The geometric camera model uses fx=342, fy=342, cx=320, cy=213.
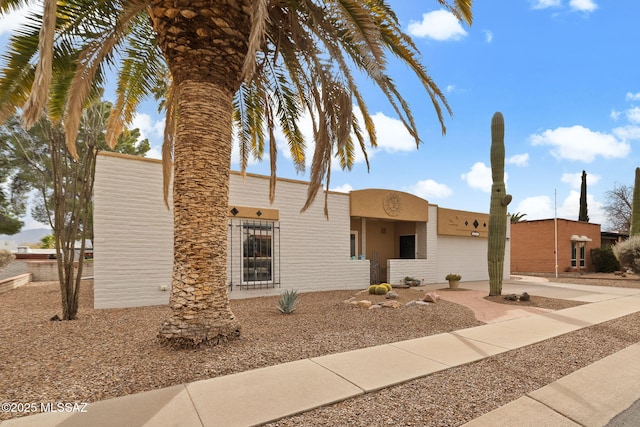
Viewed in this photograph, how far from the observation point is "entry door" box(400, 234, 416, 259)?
18.2m

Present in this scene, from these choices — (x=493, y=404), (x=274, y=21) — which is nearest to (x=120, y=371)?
(x=493, y=404)

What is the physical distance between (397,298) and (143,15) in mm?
10603

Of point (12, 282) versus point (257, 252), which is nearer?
point (257, 252)

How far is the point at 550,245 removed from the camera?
88.6ft

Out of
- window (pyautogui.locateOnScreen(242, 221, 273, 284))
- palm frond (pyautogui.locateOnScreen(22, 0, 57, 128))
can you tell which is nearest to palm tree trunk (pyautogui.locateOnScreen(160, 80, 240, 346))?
palm frond (pyautogui.locateOnScreen(22, 0, 57, 128))

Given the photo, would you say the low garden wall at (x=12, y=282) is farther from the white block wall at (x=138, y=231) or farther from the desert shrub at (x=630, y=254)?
the desert shrub at (x=630, y=254)

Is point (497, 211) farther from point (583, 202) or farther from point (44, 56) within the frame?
point (583, 202)

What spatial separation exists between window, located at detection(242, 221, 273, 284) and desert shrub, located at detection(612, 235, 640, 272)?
862 inches

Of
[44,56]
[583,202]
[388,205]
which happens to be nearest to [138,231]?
[44,56]

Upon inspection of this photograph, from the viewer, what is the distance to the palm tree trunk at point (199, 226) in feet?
18.1

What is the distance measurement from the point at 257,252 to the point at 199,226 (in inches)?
265

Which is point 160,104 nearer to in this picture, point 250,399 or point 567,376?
point 250,399

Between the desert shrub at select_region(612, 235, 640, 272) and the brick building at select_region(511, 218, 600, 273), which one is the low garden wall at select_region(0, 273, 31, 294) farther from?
the brick building at select_region(511, 218, 600, 273)

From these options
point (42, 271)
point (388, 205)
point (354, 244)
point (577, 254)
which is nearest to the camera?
point (388, 205)
